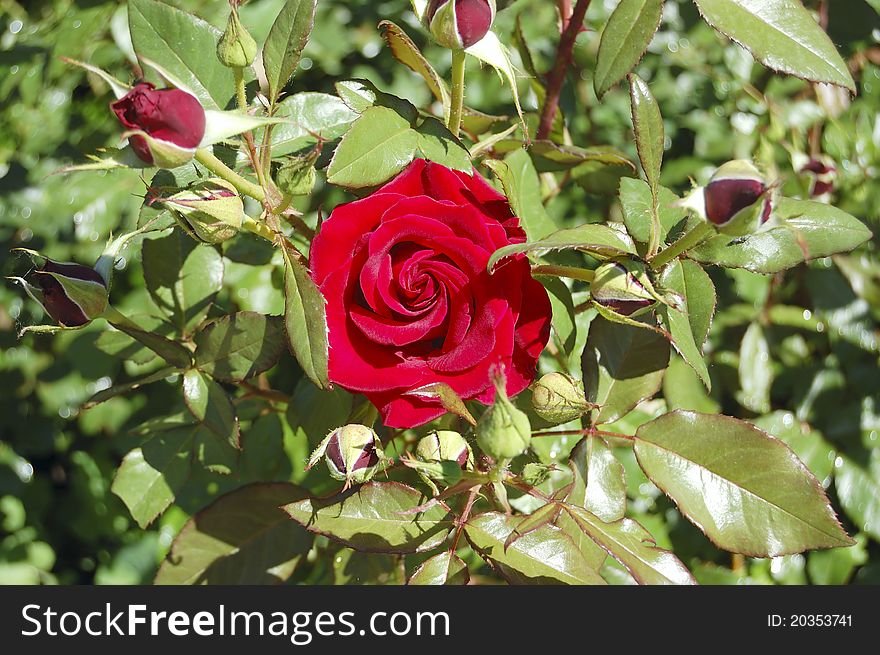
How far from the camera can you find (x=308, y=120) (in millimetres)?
796

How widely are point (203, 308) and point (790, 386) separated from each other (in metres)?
1.00

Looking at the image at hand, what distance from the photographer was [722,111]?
1569 mm

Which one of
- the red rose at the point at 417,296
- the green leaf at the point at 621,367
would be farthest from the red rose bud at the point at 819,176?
the red rose at the point at 417,296

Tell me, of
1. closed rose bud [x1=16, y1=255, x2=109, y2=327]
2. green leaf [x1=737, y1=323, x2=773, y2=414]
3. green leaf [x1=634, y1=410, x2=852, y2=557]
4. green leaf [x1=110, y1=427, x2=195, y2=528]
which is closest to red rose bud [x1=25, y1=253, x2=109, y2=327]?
closed rose bud [x1=16, y1=255, x2=109, y2=327]

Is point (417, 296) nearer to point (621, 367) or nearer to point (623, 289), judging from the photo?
point (623, 289)

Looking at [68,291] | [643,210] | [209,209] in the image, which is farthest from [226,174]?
[643,210]

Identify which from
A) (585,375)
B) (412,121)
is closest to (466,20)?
(412,121)

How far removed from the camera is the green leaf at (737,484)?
75cm

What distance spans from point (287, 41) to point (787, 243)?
0.46m

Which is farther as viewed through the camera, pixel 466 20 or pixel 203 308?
pixel 203 308

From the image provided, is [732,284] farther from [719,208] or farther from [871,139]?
[719,208]

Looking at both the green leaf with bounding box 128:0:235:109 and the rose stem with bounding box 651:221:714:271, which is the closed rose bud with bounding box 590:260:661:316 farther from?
the green leaf with bounding box 128:0:235:109

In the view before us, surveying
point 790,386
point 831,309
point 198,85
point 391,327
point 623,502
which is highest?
point 198,85

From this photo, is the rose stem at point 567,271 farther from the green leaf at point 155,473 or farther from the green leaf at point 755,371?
the green leaf at point 755,371
